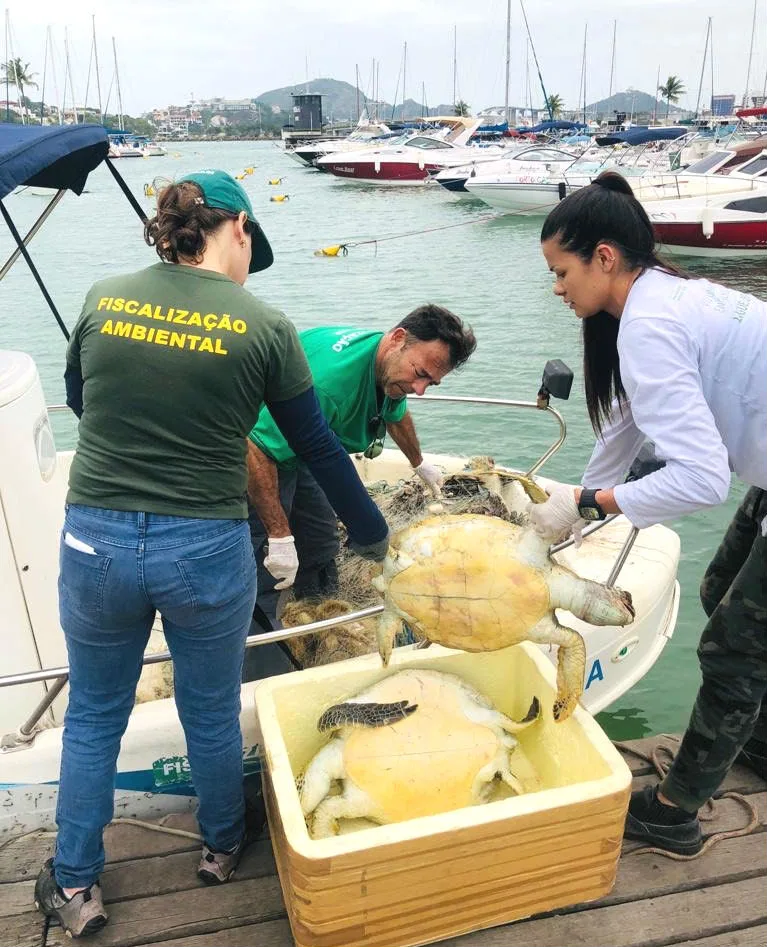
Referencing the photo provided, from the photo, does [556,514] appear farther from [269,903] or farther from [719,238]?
[719,238]

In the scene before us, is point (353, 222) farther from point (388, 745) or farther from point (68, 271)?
point (388, 745)

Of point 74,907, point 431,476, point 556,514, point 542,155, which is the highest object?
point 542,155

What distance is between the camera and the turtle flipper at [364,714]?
227cm

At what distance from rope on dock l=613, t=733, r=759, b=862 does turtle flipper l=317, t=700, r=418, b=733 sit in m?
0.84

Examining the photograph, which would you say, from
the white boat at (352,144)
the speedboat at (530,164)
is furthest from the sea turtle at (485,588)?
the white boat at (352,144)

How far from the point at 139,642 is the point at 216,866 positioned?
78cm

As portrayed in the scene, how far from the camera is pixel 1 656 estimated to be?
260 centimetres

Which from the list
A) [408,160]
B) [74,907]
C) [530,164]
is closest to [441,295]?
[530,164]

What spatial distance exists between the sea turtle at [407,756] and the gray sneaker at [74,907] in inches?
24.0

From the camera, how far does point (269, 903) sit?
2.25 meters

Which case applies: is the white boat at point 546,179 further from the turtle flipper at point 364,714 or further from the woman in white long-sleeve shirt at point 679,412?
the turtle flipper at point 364,714

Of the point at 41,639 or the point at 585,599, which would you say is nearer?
the point at 585,599

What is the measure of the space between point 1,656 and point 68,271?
19090 mm

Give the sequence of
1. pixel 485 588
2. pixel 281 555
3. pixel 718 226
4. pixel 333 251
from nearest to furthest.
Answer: pixel 485 588 < pixel 281 555 < pixel 718 226 < pixel 333 251
